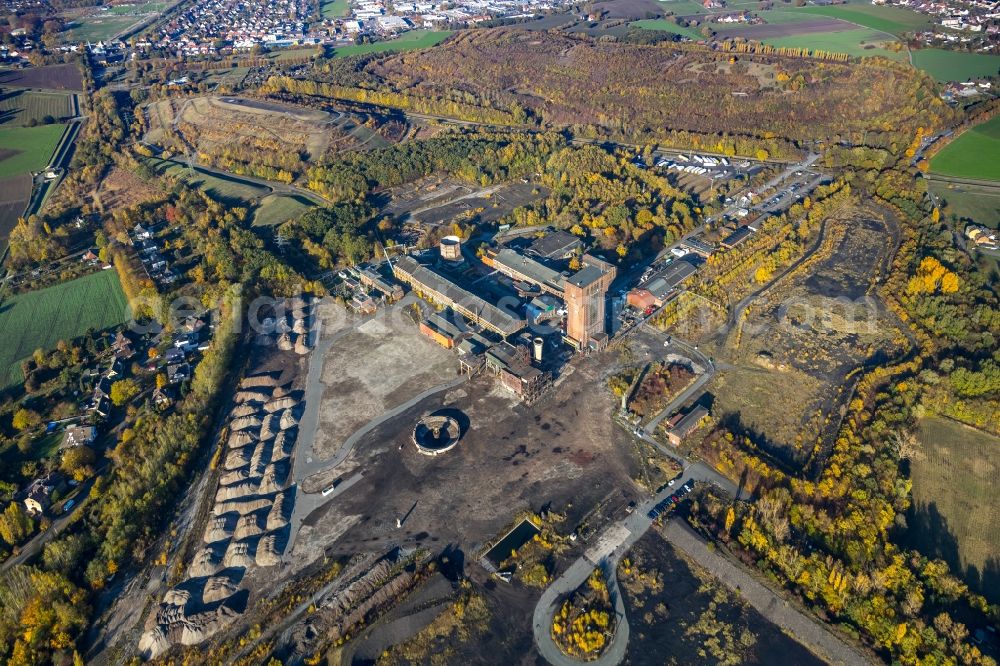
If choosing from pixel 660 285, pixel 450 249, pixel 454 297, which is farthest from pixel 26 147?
pixel 660 285

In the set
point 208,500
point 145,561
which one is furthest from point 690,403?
point 145,561

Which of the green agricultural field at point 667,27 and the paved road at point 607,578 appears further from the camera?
the green agricultural field at point 667,27

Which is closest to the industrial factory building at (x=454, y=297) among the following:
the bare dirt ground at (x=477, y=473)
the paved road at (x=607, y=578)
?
the bare dirt ground at (x=477, y=473)

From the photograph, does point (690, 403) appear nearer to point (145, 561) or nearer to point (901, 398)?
point (901, 398)

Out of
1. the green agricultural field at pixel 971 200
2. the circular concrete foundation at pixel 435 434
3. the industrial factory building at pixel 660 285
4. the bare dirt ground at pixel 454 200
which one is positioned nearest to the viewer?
the circular concrete foundation at pixel 435 434

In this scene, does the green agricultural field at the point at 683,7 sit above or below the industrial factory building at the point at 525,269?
above

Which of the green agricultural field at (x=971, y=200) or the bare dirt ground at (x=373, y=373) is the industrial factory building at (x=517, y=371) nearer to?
the bare dirt ground at (x=373, y=373)
